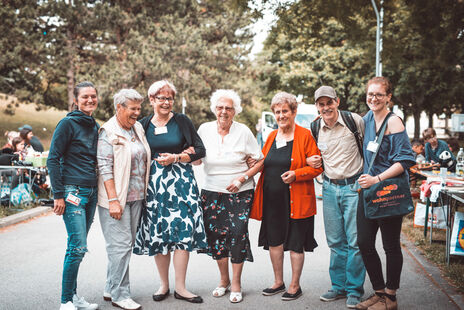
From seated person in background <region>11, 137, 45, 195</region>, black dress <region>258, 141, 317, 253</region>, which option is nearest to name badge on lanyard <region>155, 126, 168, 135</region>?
black dress <region>258, 141, 317, 253</region>

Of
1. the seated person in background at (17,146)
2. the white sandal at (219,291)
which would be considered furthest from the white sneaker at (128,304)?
the seated person in background at (17,146)

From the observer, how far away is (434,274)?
16.5 ft

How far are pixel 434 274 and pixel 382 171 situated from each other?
6.30ft

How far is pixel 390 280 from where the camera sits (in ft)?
13.0

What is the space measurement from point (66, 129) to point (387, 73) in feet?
86.7

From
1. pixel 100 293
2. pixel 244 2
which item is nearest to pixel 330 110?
pixel 100 293

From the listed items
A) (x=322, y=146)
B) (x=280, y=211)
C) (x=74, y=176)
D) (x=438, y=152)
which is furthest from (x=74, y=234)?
(x=438, y=152)

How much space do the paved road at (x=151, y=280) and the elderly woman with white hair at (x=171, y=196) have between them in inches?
17.3

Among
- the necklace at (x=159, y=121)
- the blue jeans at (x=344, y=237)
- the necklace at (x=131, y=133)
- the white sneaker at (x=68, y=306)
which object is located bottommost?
the white sneaker at (x=68, y=306)

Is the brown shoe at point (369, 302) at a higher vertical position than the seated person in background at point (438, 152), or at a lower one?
lower

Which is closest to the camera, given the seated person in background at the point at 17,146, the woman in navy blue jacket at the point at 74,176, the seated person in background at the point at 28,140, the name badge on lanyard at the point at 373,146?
the woman in navy blue jacket at the point at 74,176

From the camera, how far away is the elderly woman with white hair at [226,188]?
14.1ft

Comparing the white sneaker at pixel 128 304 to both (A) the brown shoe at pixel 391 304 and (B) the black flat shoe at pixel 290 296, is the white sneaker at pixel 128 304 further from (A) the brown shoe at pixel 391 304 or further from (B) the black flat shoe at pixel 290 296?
(A) the brown shoe at pixel 391 304

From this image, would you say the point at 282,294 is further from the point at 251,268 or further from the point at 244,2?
the point at 244,2
